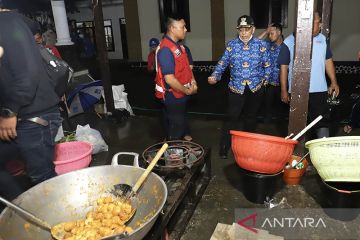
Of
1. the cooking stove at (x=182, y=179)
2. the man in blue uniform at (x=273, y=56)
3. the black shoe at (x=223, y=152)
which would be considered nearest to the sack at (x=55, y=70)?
the cooking stove at (x=182, y=179)

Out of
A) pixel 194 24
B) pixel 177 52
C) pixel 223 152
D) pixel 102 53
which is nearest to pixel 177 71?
pixel 177 52

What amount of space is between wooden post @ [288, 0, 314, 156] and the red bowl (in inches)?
37.4

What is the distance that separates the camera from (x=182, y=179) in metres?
3.17

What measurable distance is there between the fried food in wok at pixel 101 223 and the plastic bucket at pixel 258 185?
4.88 feet

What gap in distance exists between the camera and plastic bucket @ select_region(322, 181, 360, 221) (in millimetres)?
2865

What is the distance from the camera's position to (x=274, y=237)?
2.86m

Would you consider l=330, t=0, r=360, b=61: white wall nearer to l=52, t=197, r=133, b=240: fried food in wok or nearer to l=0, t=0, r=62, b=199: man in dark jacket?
l=0, t=0, r=62, b=199: man in dark jacket

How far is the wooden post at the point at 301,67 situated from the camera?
351cm

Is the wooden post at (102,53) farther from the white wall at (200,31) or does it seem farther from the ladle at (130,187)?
the white wall at (200,31)

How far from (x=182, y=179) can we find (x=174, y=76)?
5.34 ft

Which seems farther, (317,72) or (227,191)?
(317,72)

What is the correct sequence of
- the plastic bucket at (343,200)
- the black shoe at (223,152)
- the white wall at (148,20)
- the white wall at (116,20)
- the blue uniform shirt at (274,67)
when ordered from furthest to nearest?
the white wall at (116,20) < the white wall at (148,20) < the blue uniform shirt at (274,67) < the black shoe at (223,152) < the plastic bucket at (343,200)

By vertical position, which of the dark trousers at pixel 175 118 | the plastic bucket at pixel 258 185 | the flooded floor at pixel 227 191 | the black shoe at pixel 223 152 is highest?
the dark trousers at pixel 175 118

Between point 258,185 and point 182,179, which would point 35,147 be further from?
point 258,185
